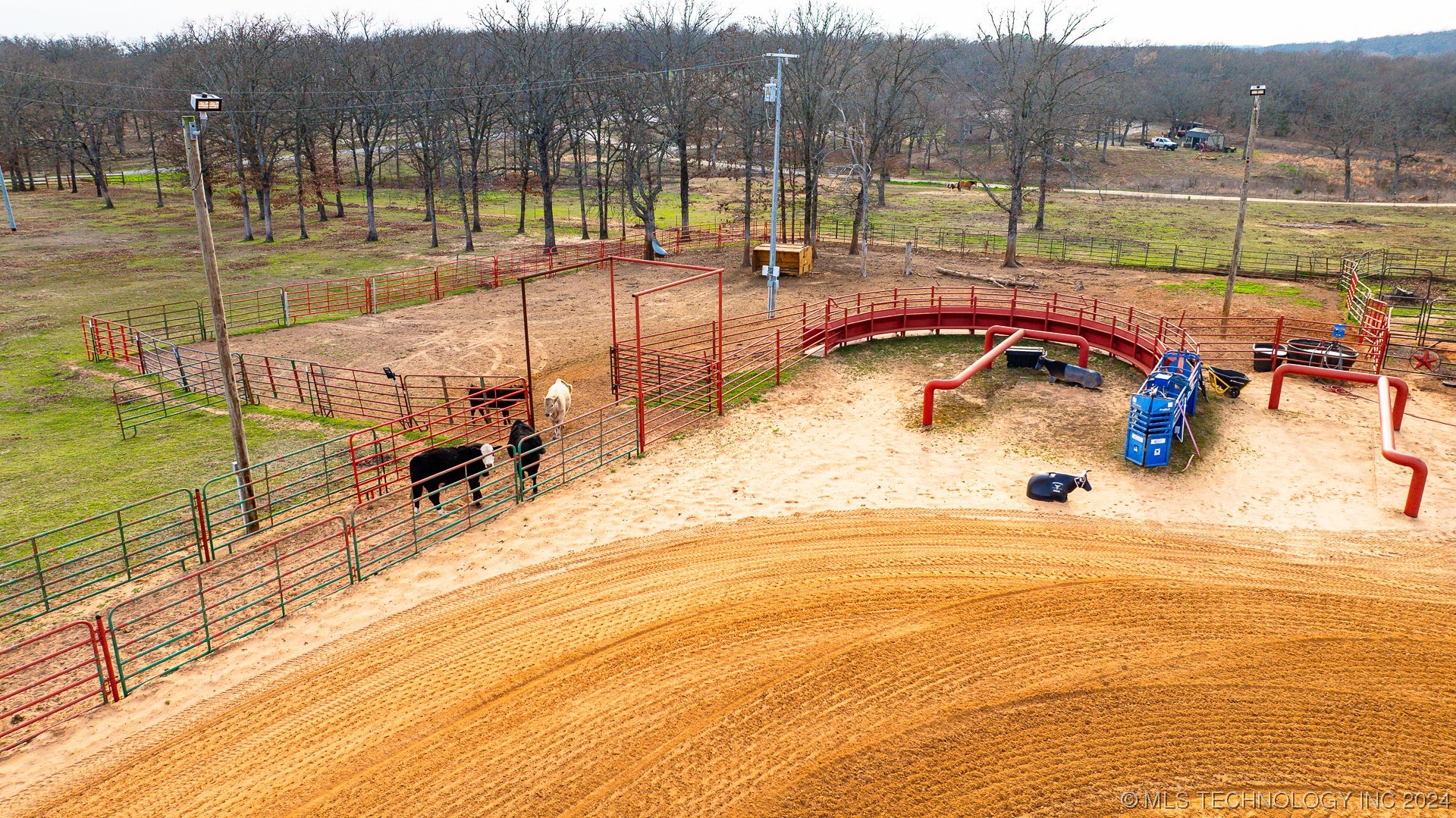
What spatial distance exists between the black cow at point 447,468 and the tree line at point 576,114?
74.6ft

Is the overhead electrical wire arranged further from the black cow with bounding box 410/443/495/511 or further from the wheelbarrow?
the black cow with bounding box 410/443/495/511

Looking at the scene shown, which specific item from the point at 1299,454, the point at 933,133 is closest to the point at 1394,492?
the point at 1299,454

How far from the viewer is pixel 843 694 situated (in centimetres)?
974

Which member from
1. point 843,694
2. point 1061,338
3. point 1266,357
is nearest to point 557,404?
point 843,694

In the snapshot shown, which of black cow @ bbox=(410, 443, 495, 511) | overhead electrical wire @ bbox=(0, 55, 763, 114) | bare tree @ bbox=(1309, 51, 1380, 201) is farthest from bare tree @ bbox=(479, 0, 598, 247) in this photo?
bare tree @ bbox=(1309, 51, 1380, 201)

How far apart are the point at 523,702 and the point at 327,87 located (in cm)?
5987

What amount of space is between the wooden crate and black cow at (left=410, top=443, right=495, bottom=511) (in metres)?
21.2

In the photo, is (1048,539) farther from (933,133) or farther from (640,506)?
(933,133)

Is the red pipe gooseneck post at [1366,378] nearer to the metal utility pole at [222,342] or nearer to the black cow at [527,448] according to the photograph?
the black cow at [527,448]

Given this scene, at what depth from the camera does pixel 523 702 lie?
381 inches

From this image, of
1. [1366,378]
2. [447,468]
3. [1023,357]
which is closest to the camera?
[447,468]

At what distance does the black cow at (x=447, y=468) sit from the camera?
14.4m

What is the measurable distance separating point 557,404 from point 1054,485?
1011cm

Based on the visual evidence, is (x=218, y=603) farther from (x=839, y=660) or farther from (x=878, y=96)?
(x=878, y=96)
